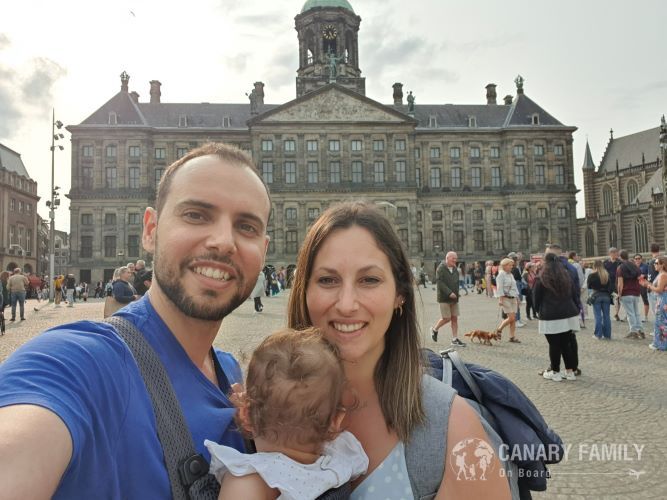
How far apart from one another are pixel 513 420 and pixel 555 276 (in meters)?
6.65

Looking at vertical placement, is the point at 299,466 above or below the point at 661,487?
above

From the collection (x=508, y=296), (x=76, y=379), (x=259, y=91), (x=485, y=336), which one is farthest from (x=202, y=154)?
(x=259, y=91)

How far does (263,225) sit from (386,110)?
51.1m

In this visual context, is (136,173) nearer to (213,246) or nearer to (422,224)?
(422,224)

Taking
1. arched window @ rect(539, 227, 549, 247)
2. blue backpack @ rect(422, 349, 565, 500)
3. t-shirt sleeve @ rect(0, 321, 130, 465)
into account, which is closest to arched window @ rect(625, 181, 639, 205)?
arched window @ rect(539, 227, 549, 247)

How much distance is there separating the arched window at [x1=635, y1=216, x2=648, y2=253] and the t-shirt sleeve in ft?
194

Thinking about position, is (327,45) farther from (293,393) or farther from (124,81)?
(293,393)

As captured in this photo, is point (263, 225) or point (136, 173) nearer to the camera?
point (263, 225)

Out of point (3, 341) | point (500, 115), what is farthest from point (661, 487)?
point (500, 115)

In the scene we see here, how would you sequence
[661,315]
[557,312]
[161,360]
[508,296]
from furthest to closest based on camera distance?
[508,296], [661,315], [557,312], [161,360]

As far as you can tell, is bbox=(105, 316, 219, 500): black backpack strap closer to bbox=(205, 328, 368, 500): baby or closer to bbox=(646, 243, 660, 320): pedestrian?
bbox=(205, 328, 368, 500): baby

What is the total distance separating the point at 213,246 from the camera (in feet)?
5.40

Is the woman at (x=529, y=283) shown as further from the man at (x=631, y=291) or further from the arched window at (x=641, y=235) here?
the arched window at (x=641, y=235)

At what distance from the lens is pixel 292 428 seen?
148 cm
